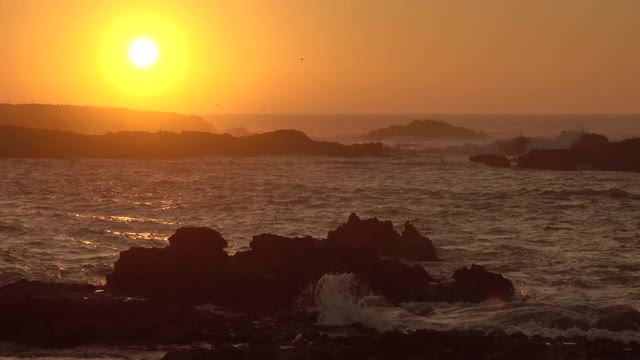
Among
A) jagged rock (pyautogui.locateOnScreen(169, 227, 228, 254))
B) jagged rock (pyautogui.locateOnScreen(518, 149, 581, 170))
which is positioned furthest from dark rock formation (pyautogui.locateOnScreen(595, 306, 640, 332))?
jagged rock (pyautogui.locateOnScreen(518, 149, 581, 170))

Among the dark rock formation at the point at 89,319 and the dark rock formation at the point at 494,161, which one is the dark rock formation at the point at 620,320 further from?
the dark rock formation at the point at 494,161

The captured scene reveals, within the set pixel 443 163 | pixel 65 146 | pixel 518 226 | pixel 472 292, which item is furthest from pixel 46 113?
pixel 472 292

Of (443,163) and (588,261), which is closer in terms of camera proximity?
(588,261)

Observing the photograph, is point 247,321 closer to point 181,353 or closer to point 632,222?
point 181,353

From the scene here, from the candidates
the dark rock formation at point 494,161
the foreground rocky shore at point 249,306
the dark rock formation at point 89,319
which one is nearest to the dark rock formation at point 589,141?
the dark rock formation at point 494,161

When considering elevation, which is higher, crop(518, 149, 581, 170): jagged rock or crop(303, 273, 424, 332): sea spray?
crop(518, 149, 581, 170): jagged rock

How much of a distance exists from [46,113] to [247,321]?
469 ft

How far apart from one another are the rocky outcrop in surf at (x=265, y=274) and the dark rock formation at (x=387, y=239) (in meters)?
3.21

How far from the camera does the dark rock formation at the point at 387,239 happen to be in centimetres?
2700

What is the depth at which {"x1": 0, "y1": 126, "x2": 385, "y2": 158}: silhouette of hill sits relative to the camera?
81.2 meters

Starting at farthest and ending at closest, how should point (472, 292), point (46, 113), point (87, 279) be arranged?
point (46, 113) → point (87, 279) → point (472, 292)

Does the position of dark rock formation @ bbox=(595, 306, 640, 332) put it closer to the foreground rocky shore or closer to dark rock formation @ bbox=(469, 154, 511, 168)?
the foreground rocky shore

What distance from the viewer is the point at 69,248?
28.4 m

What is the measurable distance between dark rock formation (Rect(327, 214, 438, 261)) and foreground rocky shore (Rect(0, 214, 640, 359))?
4.31 feet
